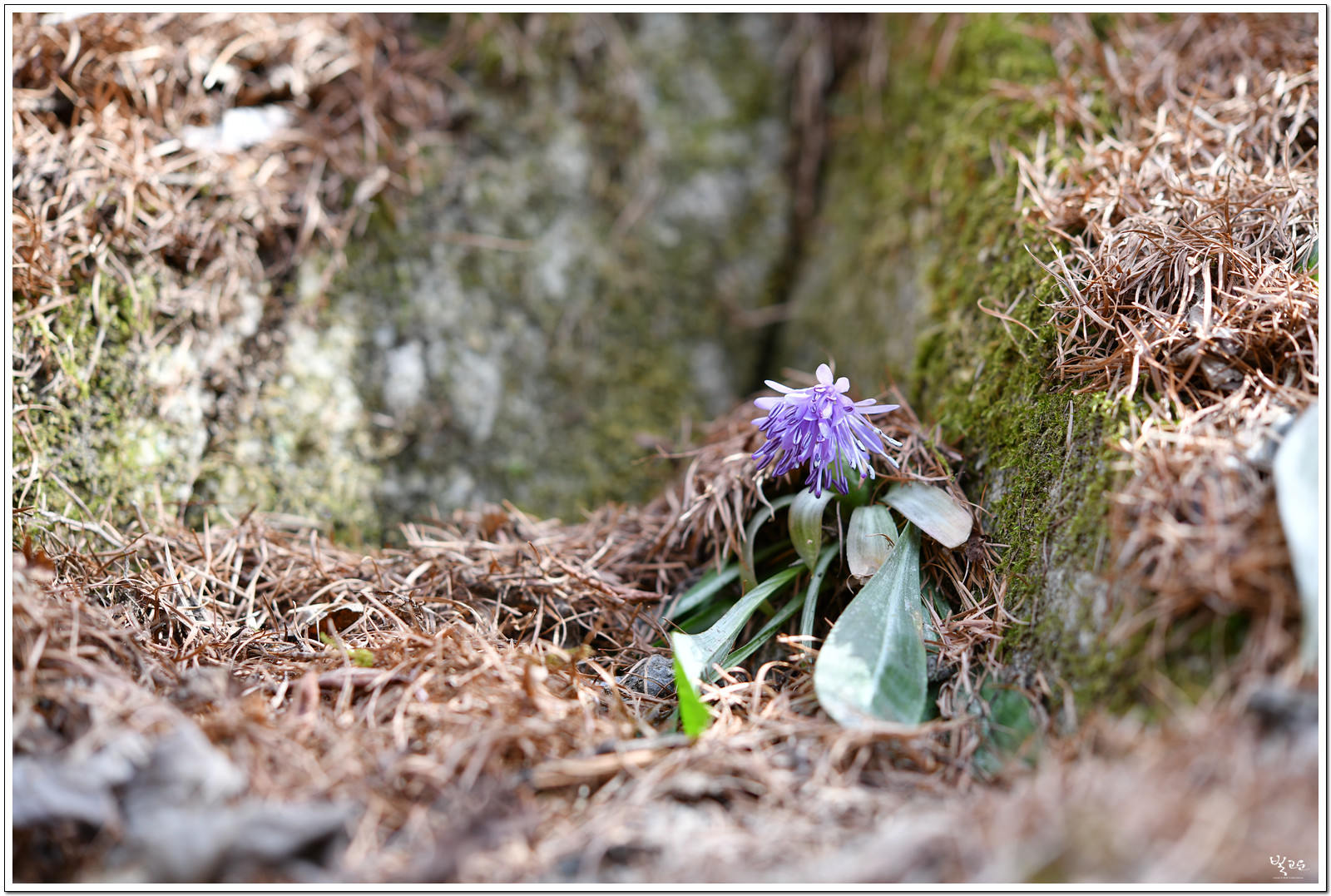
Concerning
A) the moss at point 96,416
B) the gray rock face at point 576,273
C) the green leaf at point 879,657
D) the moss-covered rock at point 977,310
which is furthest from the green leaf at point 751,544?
the moss at point 96,416

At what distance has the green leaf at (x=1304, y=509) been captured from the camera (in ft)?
3.23

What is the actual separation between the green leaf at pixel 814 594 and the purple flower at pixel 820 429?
149 mm

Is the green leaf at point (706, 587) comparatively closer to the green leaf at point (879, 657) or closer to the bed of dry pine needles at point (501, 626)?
the bed of dry pine needles at point (501, 626)

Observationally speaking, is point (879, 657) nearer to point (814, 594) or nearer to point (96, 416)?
point (814, 594)

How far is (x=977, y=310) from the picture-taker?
1933 millimetres

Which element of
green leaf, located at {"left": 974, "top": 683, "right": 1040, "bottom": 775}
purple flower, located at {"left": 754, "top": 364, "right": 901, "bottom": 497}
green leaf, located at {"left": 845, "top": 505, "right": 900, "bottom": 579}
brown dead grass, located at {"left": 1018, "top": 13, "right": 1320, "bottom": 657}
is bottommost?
green leaf, located at {"left": 974, "top": 683, "right": 1040, "bottom": 775}

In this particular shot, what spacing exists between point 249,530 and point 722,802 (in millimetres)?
1252

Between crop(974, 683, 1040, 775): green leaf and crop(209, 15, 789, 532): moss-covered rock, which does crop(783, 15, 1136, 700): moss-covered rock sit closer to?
crop(974, 683, 1040, 775): green leaf

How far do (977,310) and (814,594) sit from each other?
33.1 inches

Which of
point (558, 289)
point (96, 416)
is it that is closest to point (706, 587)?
point (558, 289)

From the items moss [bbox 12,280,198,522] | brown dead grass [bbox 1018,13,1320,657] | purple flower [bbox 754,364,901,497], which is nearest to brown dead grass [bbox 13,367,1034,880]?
moss [bbox 12,280,198,522]

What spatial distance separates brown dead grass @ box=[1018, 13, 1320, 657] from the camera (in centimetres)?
113

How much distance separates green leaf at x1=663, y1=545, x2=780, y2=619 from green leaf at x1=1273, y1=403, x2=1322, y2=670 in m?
0.87

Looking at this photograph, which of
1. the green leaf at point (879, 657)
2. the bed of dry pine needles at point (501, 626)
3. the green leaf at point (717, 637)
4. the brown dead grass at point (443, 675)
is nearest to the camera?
the bed of dry pine needles at point (501, 626)
